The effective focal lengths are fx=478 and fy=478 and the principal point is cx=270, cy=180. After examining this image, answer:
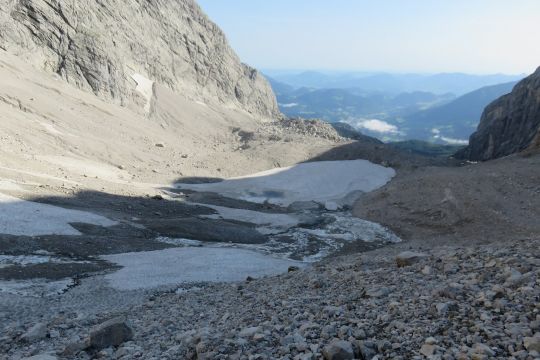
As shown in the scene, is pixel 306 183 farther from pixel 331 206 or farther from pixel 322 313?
pixel 322 313

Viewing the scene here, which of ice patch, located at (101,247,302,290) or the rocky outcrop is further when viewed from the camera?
the rocky outcrop

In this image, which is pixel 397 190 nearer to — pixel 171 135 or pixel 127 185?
pixel 127 185

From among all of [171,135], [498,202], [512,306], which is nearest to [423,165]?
[498,202]

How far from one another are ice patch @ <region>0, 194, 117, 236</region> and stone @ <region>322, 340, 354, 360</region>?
15901 mm

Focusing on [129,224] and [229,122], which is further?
[229,122]

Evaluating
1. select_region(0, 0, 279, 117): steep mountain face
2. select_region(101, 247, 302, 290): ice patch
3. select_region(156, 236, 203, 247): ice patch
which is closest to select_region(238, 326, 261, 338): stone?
select_region(101, 247, 302, 290): ice patch

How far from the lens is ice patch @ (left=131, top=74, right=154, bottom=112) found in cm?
6510

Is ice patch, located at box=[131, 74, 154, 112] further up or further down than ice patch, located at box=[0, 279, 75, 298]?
further up

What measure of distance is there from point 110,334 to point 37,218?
13.6 m

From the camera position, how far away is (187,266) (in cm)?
1800

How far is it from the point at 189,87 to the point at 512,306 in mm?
76653

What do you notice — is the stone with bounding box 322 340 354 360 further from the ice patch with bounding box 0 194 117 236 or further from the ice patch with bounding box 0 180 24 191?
the ice patch with bounding box 0 180 24 191

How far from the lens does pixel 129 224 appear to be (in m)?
23.7

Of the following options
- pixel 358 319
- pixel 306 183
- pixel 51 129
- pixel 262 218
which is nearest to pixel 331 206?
pixel 306 183
